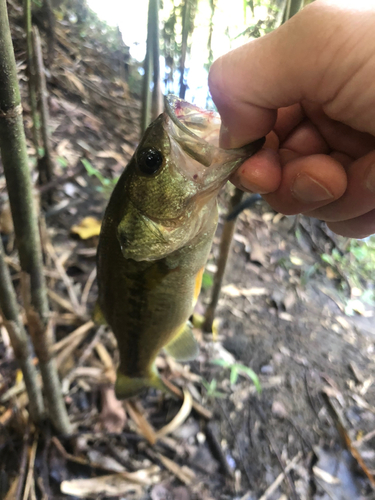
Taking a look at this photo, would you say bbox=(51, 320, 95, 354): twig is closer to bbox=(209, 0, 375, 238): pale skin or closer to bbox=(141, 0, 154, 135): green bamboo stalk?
bbox=(141, 0, 154, 135): green bamboo stalk

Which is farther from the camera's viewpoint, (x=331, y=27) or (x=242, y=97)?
(x=242, y=97)

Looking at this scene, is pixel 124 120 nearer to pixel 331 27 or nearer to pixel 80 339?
pixel 80 339

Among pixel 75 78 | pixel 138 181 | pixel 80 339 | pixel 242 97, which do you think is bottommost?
pixel 80 339

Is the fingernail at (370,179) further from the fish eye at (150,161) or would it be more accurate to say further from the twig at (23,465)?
the twig at (23,465)

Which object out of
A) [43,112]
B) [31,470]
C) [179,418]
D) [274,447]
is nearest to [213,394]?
[179,418]

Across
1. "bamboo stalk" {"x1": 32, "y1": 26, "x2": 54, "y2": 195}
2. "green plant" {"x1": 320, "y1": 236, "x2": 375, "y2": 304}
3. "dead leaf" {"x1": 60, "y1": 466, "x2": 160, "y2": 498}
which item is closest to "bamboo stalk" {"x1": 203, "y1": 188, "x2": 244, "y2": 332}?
"dead leaf" {"x1": 60, "y1": 466, "x2": 160, "y2": 498}

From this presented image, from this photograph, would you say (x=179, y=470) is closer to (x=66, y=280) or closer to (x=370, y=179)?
(x=66, y=280)

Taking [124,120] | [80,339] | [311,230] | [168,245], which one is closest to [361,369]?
[311,230]
